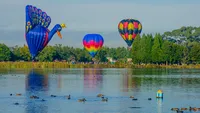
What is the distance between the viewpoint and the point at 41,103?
162 ft

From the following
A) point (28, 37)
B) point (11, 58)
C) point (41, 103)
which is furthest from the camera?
point (11, 58)

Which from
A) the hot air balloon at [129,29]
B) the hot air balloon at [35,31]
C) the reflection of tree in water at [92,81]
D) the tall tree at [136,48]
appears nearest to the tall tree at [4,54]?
the hot air balloon at [35,31]

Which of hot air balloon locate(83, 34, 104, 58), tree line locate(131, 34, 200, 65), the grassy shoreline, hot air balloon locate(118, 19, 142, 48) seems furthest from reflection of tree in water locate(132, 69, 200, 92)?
hot air balloon locate(83, 34, 104, 58)

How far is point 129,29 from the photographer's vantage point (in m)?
164

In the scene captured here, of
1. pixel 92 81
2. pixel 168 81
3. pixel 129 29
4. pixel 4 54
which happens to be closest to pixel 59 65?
pixel 129 29

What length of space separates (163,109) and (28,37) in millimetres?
107108

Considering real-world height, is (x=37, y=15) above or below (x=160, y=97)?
above

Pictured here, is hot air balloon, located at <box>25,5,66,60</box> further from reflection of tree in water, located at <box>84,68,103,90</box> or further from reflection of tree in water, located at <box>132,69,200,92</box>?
reflection of tree in water, located at <box>132,69,200,92</box>

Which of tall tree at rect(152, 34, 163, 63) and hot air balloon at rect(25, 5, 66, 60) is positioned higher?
hot air balloon at rect(25, 5, 66, 60)

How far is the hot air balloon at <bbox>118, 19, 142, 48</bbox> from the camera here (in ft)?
538

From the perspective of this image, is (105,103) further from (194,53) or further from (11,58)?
(11,58)

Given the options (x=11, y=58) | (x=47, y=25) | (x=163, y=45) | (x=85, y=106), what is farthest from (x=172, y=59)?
(x=85, y=106)

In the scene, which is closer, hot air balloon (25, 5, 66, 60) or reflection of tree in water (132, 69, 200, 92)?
reflection of tree in water (132, 69, 200, 92)

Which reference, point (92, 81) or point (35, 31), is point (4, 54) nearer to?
point (35, 31)
